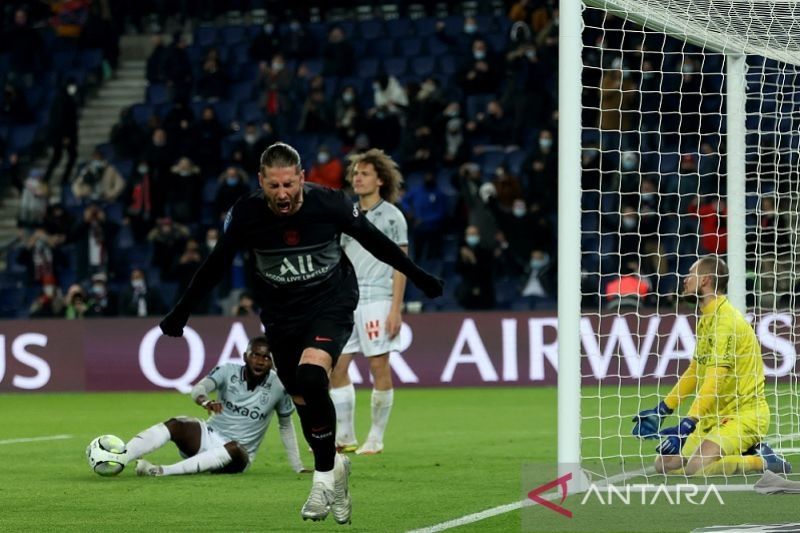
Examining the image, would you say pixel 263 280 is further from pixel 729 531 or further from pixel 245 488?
pixel 729 531

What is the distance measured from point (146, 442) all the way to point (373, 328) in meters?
2.28

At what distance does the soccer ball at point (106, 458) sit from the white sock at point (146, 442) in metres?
0.06

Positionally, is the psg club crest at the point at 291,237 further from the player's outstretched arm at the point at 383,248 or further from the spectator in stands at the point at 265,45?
the spectator in stands at the point at 265,45

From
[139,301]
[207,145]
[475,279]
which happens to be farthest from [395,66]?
[139,301]

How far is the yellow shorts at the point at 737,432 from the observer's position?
9117 millimetres

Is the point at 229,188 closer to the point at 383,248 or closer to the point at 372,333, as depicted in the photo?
the point at 372,333

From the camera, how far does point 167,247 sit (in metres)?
20.9

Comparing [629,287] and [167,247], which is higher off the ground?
[167,247]

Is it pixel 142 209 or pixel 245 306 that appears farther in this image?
pixel 142 209

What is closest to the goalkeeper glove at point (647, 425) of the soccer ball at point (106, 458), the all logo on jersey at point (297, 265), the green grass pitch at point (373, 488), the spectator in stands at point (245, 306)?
the green grass pitch at point (373, 488)

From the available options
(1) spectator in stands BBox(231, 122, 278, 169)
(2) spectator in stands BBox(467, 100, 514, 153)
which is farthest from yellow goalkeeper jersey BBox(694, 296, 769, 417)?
(1) spectator in stands BBox(231, 122, 278, 169)

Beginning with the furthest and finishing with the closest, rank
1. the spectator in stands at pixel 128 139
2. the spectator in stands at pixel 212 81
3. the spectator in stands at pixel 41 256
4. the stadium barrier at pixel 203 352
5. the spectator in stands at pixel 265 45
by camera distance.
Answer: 1. the spectator in stands at pixel 265 45
2. the spectator in stands at pixel 212 81
3. the spectator in stands at pixel 128 139
4. the spectator in stands at pixel 41 256
5. the stadium barrier at pixel 203 352

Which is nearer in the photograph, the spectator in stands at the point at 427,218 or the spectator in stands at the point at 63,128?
the spectator in stands at the point at 427,218

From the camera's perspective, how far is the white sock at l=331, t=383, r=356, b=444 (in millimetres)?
10945
